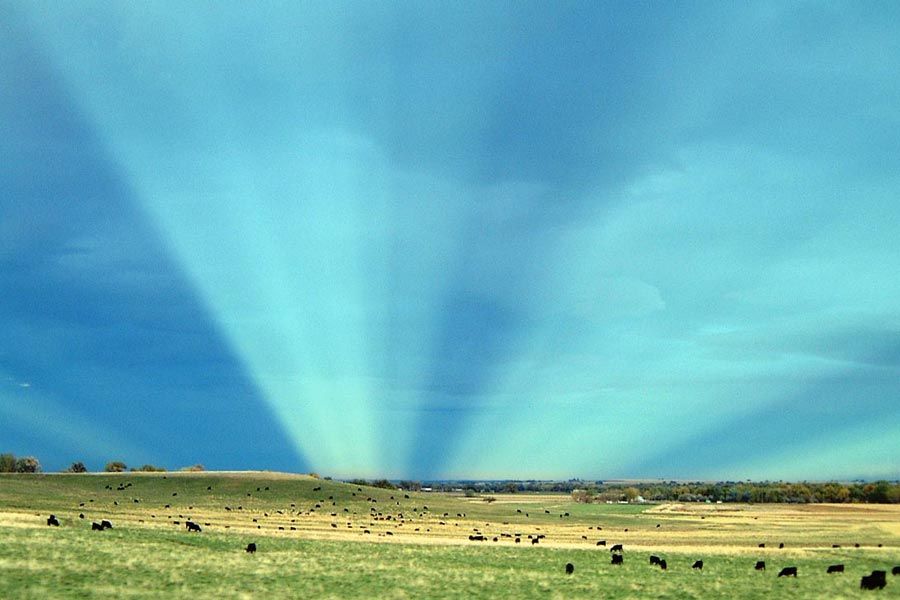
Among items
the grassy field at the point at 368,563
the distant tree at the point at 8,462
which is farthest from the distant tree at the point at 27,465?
the grassy field at the point at 368,563

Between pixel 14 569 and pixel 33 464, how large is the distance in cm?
19476

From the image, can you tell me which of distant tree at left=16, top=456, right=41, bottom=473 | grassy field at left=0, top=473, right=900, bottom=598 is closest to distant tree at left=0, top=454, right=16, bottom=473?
distant tree at left=16, top=456, right=41, bottom=473

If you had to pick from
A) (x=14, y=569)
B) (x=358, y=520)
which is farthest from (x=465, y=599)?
(x=358, y=520)

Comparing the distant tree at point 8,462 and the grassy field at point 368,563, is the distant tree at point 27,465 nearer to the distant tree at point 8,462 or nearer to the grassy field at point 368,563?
the distant tree at point 8,462

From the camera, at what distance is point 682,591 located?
119ft

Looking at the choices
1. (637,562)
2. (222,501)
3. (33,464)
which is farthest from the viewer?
(33,464)

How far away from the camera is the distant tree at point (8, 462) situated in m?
191

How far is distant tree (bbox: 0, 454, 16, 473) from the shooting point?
191 m

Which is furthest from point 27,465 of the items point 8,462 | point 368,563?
point 368,563

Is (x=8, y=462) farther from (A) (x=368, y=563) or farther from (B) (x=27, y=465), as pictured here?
(A) (x=368, y=563)

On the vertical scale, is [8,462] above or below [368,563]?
above

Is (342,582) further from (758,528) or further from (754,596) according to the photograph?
(758,528)

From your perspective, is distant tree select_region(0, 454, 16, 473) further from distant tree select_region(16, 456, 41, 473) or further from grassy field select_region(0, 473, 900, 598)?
grassy field select_region(0, 473, 900, 598)

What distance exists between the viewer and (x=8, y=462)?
19362 cm
